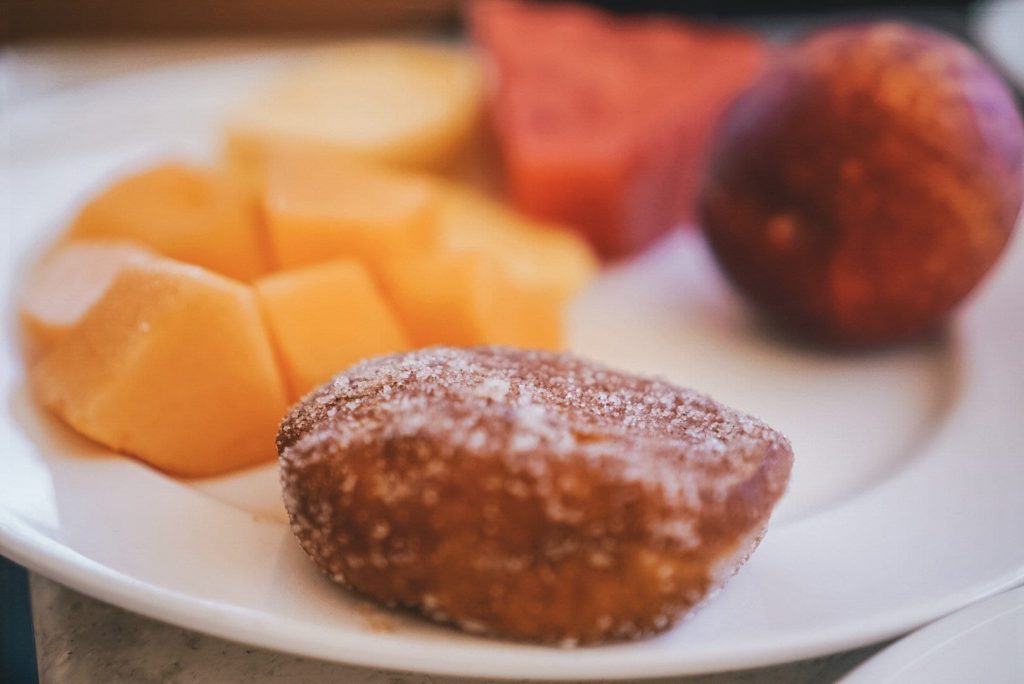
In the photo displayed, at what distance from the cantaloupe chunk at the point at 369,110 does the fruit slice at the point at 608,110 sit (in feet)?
0.34

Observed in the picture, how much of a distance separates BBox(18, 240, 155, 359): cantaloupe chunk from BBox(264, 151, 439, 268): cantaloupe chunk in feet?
0.67

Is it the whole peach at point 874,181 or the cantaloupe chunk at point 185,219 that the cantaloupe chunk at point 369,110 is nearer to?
the cantaloupe chunk at point 185,219

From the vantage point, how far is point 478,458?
86 cm

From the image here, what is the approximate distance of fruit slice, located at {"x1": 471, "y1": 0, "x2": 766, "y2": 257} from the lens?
A: 75.5 inches

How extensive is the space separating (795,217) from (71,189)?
1.31 meters

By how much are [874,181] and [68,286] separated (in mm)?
1204

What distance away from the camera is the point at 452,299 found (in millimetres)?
1362

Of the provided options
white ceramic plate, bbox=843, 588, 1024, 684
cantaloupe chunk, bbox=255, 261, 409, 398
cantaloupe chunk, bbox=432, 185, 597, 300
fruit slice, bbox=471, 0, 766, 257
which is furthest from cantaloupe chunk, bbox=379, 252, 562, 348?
white ceramic plate, bbox=843, 588, 1024, 684

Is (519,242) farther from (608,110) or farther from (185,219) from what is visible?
(185,219)

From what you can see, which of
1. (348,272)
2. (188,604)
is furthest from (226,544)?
(348,272)

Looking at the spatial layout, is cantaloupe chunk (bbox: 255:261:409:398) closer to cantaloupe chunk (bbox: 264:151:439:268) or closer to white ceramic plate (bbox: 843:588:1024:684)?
cantaloupe chunk (bbox: 264:151:439:268)

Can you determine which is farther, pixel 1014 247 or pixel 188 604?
pixel 1014 247

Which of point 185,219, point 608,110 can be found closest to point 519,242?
point 608,110

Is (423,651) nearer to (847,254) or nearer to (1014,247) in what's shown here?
(847,254)
